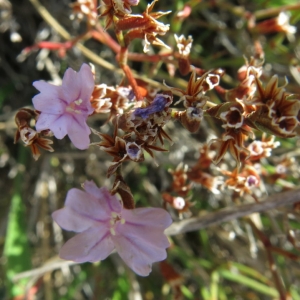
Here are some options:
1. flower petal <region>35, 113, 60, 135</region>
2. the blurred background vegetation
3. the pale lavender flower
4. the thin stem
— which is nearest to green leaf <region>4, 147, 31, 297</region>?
the blurred background vegetation

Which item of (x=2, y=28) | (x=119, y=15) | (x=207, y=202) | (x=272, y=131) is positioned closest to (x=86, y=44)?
(x=2, y=28)

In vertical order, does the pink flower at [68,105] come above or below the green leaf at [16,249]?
above

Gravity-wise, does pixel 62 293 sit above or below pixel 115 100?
below

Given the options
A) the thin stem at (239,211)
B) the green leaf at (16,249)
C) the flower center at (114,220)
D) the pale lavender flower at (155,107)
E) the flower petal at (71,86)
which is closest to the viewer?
the pale lavender flower at (155,107)

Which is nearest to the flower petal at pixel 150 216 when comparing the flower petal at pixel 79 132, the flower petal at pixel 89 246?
the flower petal at pixel 89 246

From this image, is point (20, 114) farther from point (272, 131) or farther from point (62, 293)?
point (62, 293)

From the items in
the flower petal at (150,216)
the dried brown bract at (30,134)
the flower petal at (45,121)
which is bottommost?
the flower petal at (150,216)

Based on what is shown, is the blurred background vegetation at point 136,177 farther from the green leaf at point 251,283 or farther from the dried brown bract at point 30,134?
the dried brown bract at point 30,134

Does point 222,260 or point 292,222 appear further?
point 222,260
